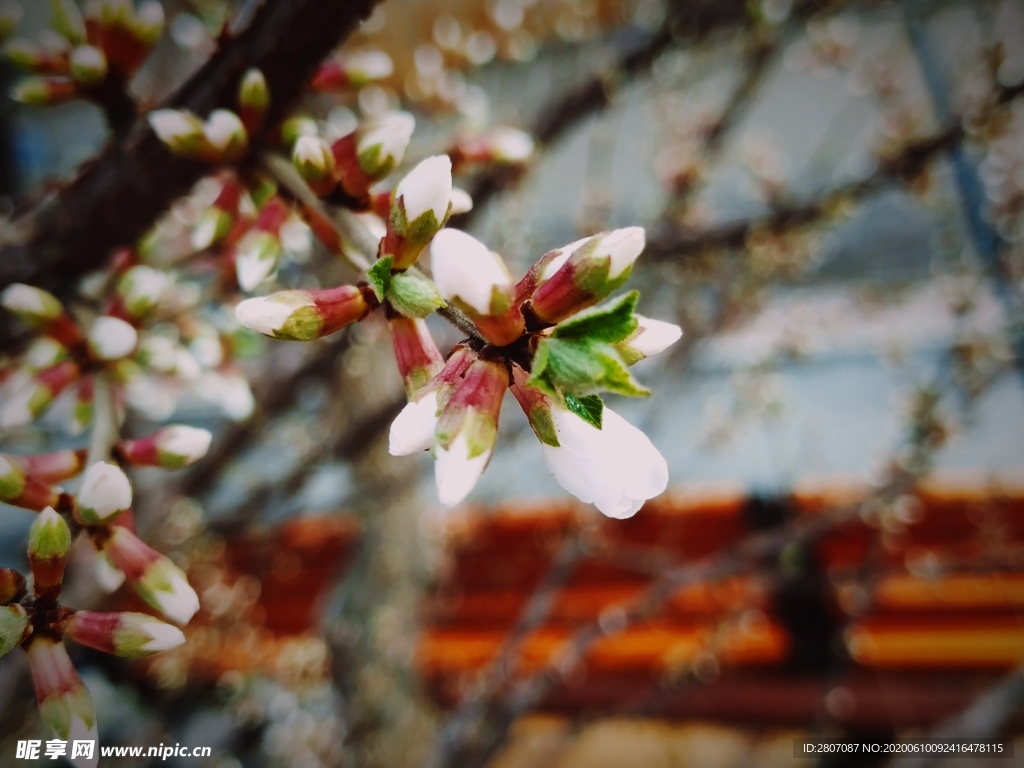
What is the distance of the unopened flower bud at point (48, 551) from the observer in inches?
10.7

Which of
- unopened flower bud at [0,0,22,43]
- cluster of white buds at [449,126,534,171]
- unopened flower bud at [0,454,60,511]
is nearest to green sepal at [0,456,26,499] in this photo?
unopened flower bud at [0,454,60,511]

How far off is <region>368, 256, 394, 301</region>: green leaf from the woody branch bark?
0.56 ft

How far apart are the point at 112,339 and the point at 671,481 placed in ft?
4.40

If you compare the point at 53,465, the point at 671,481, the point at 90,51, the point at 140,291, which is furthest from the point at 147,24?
the point at 671,481

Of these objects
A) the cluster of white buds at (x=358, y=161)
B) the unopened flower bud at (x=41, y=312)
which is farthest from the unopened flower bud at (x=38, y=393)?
the cluster of white buds at (x=358, y=161)

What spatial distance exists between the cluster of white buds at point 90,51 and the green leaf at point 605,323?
0.34m

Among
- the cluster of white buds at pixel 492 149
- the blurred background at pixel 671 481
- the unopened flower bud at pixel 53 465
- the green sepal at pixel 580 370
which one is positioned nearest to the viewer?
the green sepal at pixel 580 370

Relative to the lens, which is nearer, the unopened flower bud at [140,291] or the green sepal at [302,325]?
the green sepal at [302,325]

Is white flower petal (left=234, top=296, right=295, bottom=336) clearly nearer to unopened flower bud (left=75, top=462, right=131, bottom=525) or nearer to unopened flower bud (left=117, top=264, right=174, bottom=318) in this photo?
unopened flower bud (left=75, top=462, right=131, bottom=525)

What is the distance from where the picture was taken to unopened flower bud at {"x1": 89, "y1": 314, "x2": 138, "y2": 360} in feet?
1.29

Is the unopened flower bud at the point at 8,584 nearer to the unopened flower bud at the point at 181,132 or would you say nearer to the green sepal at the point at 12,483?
the green sepal at the point at 12,483

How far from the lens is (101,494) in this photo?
29cm

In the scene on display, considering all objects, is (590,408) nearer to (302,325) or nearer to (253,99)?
(302,325)

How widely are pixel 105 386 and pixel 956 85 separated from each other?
1.40 metres
